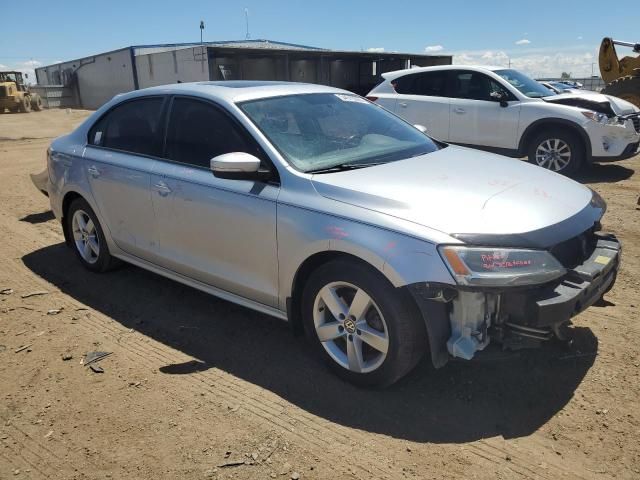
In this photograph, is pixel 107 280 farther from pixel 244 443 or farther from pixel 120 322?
pixel 244 443

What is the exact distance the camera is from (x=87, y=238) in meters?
5.07

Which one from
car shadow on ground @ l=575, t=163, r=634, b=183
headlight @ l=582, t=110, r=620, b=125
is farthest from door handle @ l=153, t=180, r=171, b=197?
car shadow on ground @ l=575, t=163, r=634, b=183

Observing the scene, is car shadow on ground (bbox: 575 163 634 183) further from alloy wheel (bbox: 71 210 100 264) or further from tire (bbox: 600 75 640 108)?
alloy wheel (bbox: 71 210 100 264)

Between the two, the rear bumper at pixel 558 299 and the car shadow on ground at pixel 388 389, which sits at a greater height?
the rear bumper at pixel 558 299

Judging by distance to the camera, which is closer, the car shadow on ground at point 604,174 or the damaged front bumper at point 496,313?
the damaged front bumper at point 496,313

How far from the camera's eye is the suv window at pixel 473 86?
898 centimetres

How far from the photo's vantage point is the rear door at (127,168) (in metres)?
4.20

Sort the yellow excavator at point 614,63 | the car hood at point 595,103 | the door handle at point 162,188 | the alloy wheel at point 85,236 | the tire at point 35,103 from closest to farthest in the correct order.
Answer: the door handle at point 162,188 → the alloy wheel at point 85,236 → the car hood at point 595,103 → the yellow excavator at point 614,63 → the tire at point 35,103

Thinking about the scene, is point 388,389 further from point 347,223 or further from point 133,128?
point 133,128

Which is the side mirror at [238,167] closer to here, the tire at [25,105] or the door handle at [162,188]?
the door handle at [162,188]

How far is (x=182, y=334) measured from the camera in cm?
395

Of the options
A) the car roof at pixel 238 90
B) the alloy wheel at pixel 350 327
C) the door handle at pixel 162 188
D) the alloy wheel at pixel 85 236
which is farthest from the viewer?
the alloy wheel at pixel 85 236

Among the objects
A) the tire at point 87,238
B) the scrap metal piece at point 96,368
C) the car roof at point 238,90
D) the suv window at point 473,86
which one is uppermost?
the car roof at point 238,90

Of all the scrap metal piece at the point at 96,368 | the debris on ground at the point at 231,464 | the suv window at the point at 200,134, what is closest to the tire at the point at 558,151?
the suv window at the point at 200,134
